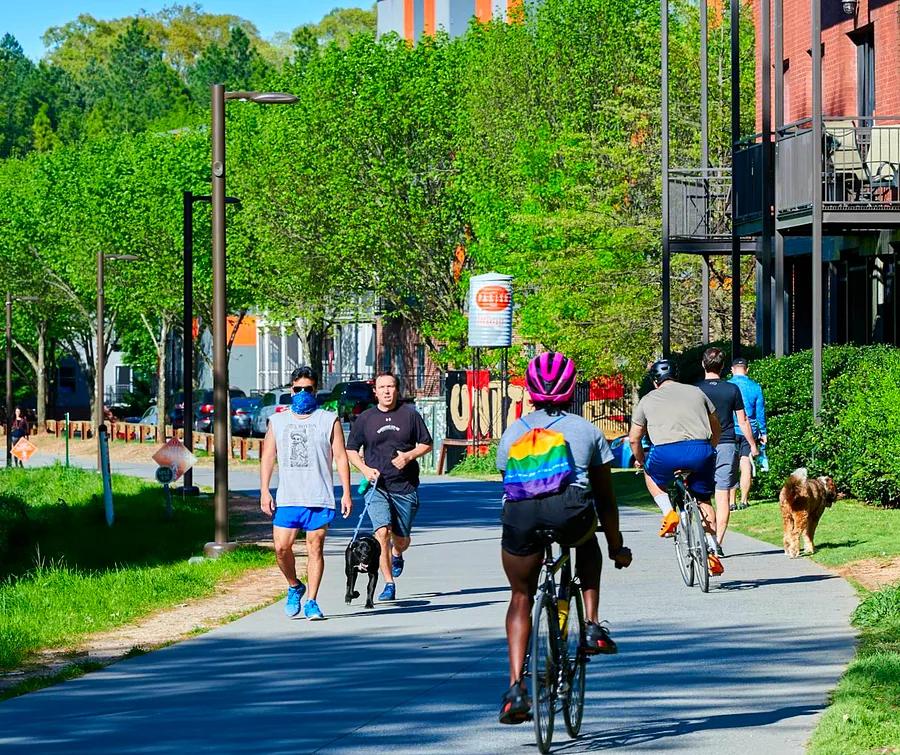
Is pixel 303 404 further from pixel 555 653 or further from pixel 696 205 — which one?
pixel 696 205

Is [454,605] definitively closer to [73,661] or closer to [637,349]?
[73,661]

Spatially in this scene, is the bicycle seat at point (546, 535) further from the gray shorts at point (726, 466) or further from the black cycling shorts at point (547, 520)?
the gray shorts at point (726, 466)

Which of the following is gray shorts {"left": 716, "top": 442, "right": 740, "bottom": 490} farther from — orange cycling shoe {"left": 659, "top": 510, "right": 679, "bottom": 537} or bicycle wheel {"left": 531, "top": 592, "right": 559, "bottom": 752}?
bicycle wheel {"left": 531, "top": 592, "right": 559, "bottom": 752}

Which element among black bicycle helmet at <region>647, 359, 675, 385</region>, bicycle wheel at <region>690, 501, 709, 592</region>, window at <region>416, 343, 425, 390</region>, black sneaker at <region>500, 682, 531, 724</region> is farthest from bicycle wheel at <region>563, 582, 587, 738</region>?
window at <region>416, 343, 425, 390</region>

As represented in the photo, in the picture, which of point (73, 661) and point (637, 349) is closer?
point (73, 661)

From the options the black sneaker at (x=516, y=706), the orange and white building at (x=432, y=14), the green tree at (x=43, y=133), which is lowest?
the black sneaker at (x=516, y=706)

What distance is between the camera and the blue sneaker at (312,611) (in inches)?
510

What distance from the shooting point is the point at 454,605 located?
1386 cm

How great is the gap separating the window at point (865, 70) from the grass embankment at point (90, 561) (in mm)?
12915

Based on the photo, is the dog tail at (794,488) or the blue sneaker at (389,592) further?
the dog tail at (794,488)

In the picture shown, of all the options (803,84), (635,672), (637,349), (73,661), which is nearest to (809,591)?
(635,672)

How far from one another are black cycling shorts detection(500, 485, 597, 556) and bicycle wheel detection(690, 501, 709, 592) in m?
6.16

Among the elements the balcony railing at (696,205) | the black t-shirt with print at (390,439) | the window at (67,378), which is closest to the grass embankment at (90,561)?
the black t-shirt with print at (390,439)

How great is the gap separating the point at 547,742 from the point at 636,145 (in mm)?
36579
